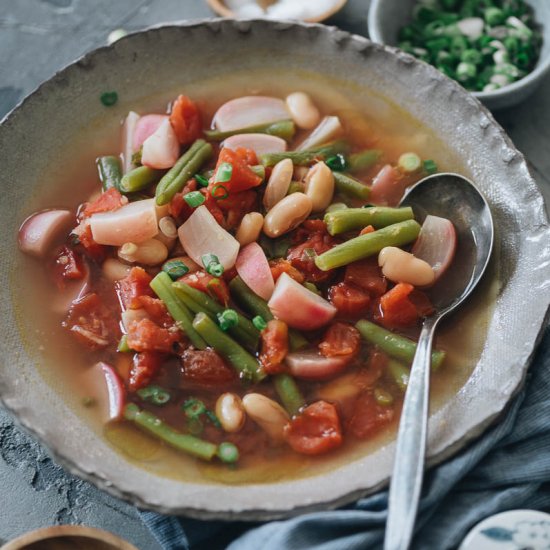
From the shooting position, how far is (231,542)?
2357 mm

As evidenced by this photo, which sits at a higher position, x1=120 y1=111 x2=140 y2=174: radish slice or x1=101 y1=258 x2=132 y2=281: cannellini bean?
x1=120 y1=111 x2=140 y2=174: radish slice

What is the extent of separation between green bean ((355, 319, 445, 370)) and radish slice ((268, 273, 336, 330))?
0.13 metres

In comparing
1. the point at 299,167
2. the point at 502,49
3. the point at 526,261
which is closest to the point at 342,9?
the point at 502,49

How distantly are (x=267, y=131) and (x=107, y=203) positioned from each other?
0.70 meters

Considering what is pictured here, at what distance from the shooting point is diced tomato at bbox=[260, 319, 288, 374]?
247cm

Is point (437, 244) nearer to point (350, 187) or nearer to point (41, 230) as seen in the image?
point (350, 187)

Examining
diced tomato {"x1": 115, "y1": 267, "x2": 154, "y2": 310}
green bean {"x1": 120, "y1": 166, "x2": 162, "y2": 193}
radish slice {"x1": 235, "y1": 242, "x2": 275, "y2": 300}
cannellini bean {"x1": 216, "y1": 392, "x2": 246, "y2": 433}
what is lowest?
cannellini bean {"x1": 216, "y1": 392, "x2": 246, "y2": 433}

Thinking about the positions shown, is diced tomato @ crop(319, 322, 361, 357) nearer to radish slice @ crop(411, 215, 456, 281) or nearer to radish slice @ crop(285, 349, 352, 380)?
radish slice @ crop(285, 349, 352, 380)

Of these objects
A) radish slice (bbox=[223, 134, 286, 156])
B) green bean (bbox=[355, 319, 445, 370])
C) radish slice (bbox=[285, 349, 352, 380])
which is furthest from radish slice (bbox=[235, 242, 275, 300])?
radish slice (bbox=[223, 134, 286, 156])

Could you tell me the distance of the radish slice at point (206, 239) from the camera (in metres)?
2.62

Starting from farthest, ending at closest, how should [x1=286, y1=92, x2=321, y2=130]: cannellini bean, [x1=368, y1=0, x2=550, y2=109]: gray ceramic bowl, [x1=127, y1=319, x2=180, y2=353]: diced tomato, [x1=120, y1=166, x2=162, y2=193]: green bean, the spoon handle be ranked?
[x1=368, y1=0, x2=550, y2=109]: gray ceramic bowl, [x1=286, y1=92, x2=321, y2=130]: cannellini bean, [x1=120, y1=166, x2=162, y2=193]: green bean, [x1=127, y1=319, x2=180, y2=353]: diced tomato, the spoon handle

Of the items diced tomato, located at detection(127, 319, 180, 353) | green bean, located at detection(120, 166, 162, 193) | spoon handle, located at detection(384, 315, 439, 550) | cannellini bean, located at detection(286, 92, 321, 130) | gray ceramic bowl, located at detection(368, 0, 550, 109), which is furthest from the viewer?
gray ceramic bowl, located at detection(368, 0, 550, 109)

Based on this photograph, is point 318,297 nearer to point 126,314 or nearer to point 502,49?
point 126,314

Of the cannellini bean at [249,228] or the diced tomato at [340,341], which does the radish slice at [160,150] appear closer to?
the cannellini bean at [249,228]
